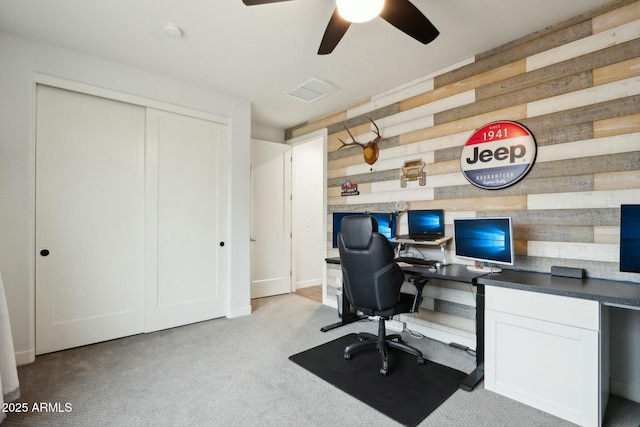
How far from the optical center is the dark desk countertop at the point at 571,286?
5.37 feet

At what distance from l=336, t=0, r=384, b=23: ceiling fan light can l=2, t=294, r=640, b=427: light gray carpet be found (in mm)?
2347

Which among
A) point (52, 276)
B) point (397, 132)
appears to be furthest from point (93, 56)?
point (397, 132)

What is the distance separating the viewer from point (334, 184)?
167 inches

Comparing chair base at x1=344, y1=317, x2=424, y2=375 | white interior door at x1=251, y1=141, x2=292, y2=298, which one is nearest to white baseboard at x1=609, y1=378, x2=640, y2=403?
chair base at x1=344, y1=317, x2=424, y2=375

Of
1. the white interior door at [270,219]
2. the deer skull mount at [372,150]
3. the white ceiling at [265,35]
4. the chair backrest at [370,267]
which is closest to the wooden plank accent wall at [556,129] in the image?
the white ceiling at [265,35]

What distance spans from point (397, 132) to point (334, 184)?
1.15 meters

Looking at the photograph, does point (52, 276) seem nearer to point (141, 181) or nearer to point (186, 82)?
point (141, 181)

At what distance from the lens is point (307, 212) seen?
5.26m

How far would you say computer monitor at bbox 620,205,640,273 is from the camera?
176 cm

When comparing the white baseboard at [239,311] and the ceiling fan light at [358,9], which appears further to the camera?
the white baseboard at [239,311]

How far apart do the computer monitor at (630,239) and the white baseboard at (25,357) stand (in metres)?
4.33

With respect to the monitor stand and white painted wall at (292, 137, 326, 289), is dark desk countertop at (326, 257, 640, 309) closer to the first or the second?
the monitor stand

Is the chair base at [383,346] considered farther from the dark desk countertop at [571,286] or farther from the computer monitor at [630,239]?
the computer monitor at [630,239]

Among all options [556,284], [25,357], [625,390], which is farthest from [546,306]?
[25,357]
